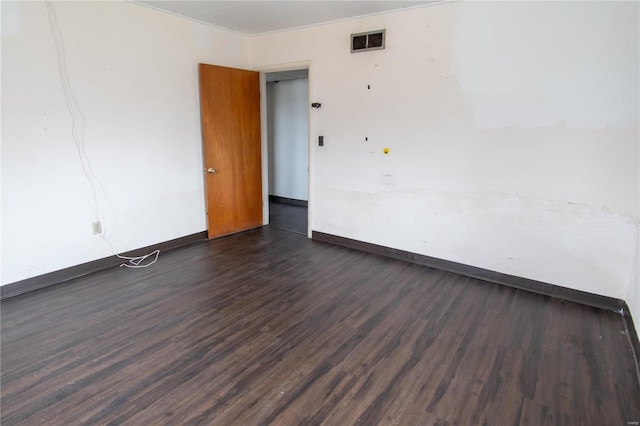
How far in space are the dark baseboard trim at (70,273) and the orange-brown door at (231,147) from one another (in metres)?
0.71

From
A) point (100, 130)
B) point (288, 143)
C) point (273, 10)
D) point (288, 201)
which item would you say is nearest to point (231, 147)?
point (100, 130)

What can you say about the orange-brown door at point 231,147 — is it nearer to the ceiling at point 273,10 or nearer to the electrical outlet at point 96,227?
the ceiling at point 273,10

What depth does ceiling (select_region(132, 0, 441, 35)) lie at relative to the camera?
363 centimetres

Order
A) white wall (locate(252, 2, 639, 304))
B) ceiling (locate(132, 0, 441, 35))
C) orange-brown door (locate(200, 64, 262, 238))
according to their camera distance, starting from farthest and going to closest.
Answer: orange-brown door (locate(200, 64, 262, 238))
ceiling (locate(132, 0, 441, 35))
white wall (locate(252, 2, 639, 304))

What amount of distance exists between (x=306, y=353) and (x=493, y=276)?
2.19 m

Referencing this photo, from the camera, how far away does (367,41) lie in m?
4.00

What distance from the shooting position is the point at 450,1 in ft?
11.4

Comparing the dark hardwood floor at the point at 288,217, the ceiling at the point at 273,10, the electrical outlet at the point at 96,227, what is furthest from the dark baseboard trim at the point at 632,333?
the electrical outlet at the point at 96,227

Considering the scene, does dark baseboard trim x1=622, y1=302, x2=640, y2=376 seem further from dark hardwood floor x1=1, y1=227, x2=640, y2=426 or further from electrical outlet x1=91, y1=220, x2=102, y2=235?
electrical outlet x1=91, y1=220, x2=102, y2=235

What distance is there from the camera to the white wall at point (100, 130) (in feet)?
10.1

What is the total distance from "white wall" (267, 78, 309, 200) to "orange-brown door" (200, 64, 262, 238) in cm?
159

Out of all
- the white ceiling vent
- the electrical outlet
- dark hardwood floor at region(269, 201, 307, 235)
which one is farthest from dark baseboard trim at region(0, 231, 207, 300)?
the white ceiling vent

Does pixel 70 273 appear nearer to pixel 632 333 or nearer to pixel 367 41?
pixel 367 41

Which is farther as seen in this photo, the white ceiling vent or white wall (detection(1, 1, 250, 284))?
the white ceiling vent
